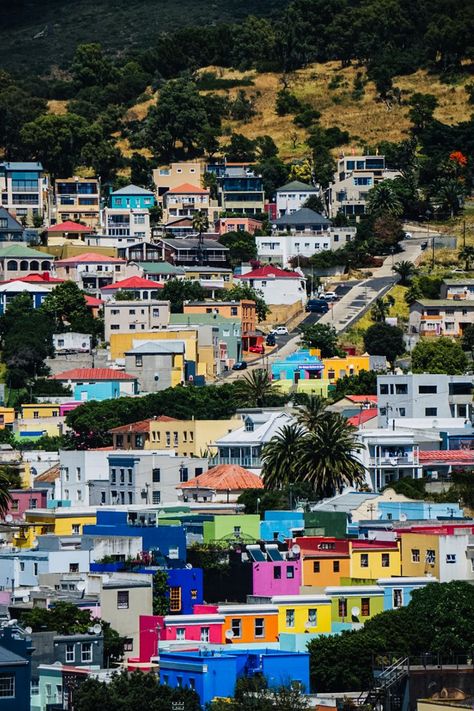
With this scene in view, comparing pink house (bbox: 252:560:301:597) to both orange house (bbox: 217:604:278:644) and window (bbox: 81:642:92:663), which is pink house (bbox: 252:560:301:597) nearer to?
orange house (bbox: 217:604:278:644)

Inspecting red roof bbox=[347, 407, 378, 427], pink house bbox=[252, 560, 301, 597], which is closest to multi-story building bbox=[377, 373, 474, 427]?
red roof bbox=[347, 407, 378, 427]

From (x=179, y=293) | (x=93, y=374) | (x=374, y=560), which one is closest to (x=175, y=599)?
(x=374, y=560)

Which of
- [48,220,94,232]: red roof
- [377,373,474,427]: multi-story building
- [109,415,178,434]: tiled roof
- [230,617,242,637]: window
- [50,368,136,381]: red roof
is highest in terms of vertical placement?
[48,220,94,232]: red roof

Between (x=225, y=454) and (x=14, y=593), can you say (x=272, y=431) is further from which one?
(x=14, y=593)

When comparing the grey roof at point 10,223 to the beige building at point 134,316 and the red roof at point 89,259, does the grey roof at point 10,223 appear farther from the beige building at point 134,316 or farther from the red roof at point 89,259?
the beige building at point 134,316

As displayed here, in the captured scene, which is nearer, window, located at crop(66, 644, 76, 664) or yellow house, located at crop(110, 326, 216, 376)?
window, located at crop(66, 644, 76, 664)

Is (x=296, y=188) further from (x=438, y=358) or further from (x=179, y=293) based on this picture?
(x=438, y=358)

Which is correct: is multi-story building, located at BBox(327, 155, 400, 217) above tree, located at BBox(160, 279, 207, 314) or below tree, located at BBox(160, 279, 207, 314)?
above

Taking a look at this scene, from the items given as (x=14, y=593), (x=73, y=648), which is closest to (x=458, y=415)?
(x=14, y=593)
